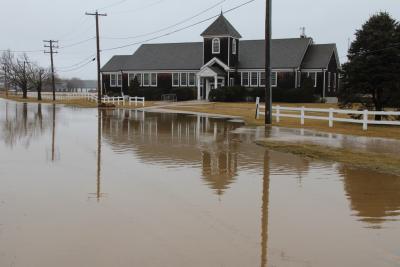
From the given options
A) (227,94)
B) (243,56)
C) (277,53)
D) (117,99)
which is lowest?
(117,99)

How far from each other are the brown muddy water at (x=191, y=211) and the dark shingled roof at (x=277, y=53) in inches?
1694

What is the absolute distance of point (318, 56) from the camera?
190 ft

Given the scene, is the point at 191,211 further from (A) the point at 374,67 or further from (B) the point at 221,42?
(B) the point at 221,42

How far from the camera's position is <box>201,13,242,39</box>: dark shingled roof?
5792cm

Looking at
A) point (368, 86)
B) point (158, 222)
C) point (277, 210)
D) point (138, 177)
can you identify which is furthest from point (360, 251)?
point (368, 86)

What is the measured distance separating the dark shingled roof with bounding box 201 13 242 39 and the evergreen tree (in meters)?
28.5

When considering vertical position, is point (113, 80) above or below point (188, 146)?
above

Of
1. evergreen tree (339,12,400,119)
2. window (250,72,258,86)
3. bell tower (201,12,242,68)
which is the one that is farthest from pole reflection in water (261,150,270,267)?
window (250,72,258,86)

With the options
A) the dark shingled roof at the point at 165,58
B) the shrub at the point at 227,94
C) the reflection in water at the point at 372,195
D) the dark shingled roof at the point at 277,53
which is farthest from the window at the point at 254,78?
the reflection in water at the point at 372,195

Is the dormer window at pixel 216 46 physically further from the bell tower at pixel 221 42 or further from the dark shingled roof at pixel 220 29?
the dark shingled roof at pixel 220 29

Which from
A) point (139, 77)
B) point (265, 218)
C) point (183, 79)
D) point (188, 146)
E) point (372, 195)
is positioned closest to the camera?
point (265, 218)

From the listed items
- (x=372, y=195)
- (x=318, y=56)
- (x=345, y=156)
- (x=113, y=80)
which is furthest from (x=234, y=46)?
(x=372, y=195)

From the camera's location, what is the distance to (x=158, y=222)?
782 centimetres

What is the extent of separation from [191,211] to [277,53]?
52.3m
